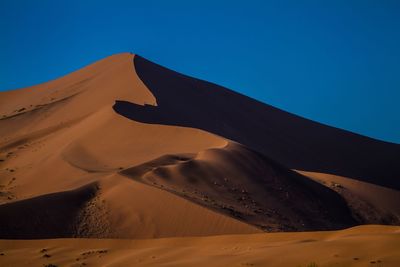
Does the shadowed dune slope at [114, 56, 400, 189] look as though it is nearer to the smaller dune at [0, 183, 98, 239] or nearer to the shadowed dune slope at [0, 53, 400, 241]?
the shadowed dune slope at [0, 53, 400, 241]

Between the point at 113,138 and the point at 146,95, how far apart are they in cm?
979

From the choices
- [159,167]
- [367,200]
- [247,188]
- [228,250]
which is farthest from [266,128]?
[228,250]

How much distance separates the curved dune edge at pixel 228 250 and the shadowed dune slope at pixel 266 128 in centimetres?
1563

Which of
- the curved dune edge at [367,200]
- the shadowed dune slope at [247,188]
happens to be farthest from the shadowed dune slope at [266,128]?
the shadowed dune slope at [247,188]

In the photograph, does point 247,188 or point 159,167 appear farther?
point 247,188

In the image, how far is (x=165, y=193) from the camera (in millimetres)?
14125

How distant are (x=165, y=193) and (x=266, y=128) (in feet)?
79.5

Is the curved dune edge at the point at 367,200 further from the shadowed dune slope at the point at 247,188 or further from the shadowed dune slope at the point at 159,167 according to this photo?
the shadowed dune slope at the point at 247,188

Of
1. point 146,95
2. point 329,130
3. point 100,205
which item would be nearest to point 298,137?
point 329,130

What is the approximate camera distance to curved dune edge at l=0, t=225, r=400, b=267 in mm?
7594

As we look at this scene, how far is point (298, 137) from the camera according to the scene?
39.0 metres

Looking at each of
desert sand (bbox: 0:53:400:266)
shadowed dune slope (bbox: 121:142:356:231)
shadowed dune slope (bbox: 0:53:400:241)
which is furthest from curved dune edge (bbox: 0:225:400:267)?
shadowed dune slope (bbox: 121:142:356:231)

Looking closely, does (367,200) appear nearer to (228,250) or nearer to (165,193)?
(165,193)

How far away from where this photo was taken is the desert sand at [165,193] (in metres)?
9.70
